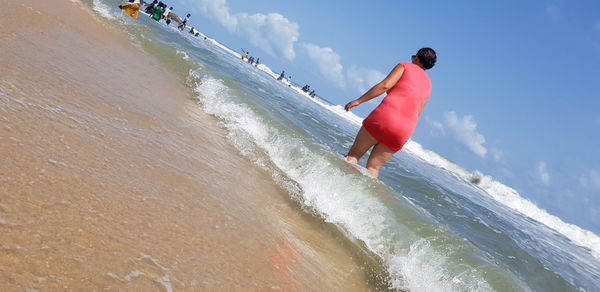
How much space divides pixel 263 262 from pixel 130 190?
2.85ft

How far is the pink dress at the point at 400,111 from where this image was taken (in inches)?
189

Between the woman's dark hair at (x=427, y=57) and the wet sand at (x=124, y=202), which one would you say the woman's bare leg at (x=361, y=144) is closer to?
the woman's dark hair at (x=427, y=57)

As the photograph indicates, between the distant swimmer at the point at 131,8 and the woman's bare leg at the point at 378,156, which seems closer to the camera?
the woman's bare leg at the point at 378,156

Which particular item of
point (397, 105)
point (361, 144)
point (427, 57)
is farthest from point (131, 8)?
point (397, 105)

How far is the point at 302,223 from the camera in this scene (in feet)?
12.1

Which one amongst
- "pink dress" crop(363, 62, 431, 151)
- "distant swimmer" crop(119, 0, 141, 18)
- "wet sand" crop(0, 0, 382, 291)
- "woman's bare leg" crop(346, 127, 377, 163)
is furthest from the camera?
"distant swimmer" crop(119, 0, 141, 18)

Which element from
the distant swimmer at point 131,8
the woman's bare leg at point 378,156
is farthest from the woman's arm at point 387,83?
the distant swimmer at point 131,8

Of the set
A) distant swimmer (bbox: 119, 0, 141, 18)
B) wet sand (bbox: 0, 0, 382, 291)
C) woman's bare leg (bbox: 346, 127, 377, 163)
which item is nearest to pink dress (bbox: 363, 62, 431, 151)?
woman's bare leg (bbox: 346, 127, 377, 163)

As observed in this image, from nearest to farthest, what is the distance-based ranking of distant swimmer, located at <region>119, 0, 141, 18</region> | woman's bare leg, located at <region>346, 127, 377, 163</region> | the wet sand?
the wet sand, woman's bare leg, located at <region>346, 127, 377, 163</region>, distant swimmer, located at <region>119, 0, 141, 18</region>

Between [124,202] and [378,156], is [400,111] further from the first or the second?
[124,202]

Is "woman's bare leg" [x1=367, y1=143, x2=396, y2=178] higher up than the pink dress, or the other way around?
the pink dress

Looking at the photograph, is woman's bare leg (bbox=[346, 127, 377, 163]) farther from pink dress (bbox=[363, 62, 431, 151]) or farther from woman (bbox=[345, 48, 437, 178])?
pink dress (bbox=[363, 62, 431, 151])

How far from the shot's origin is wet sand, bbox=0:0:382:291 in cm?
157

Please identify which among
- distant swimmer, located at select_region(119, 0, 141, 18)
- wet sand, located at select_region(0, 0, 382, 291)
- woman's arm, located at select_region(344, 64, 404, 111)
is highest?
woman's arm, located at select_region(344, 64, 404, 111)
